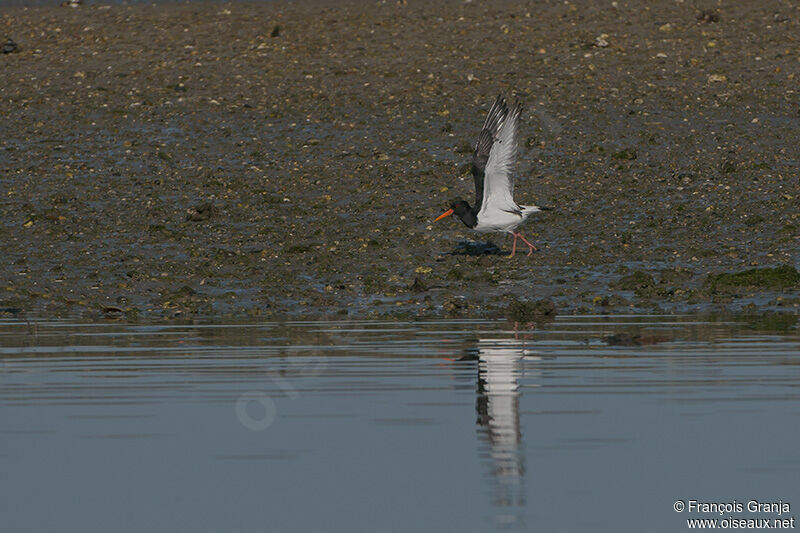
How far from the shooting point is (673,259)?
20.5 meters

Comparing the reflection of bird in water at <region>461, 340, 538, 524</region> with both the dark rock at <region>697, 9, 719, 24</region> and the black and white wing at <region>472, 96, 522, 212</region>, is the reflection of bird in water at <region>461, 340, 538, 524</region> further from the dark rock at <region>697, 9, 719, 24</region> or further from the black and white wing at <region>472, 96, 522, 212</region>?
the dark rock at <region>697, 9, 719, 24</region>

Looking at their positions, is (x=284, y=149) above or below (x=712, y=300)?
above

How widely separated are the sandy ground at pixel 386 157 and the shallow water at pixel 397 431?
14.4 ft

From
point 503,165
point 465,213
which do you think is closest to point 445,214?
point 465,213

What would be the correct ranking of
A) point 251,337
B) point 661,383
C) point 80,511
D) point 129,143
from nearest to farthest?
point 80,511
point 661,383
point 251,337
point 129,143

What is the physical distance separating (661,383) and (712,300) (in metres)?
6.98

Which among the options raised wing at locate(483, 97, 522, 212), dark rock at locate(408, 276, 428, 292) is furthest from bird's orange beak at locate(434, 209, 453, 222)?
dark rock at locate(408, 276, 428, 292)

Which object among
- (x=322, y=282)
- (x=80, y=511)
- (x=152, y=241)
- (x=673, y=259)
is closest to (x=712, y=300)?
(x=673, y=259)

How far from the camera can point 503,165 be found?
68.9 ft

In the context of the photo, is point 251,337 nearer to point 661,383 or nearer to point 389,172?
point 661,383

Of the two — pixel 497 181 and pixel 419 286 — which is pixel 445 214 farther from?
pixel 419 286

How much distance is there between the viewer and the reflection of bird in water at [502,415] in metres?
7.93

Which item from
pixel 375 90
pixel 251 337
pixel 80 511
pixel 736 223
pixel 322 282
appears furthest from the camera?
pixel 375 90

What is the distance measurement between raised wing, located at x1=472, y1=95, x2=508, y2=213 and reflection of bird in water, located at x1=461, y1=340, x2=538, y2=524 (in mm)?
6617
